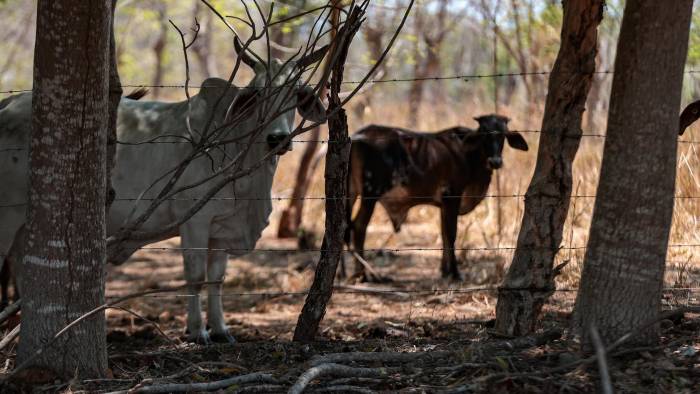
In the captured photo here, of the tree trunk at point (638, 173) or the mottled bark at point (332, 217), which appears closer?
the tree trunk at point (638, 173)

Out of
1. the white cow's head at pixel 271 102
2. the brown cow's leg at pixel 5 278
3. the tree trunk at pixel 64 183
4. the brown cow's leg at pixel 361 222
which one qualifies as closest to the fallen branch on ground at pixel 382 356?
the tree trunk at pixel 64 183

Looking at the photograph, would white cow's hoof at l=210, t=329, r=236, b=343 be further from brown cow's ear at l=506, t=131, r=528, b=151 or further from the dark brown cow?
brown cow's ear at l=506, t=131, r=528, b=151

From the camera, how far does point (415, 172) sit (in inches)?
359

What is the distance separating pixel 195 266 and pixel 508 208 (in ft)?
15.4

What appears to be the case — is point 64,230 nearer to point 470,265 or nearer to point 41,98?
point 41,98

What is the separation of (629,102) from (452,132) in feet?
16.9

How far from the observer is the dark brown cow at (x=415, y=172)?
8992 mm

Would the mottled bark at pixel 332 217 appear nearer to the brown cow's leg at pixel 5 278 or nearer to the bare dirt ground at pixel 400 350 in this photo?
the bare dirt ground at pixel 400 350

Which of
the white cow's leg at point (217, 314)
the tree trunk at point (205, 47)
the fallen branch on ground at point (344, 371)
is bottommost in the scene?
the white cow's leg at point (217, 314)

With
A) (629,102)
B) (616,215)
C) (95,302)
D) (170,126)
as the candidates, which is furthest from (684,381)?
(170,126)

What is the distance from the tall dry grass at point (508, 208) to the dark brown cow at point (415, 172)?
386mm

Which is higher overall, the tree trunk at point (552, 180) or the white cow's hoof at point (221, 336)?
the tree trunk at point (552, 180)

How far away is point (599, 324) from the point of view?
4301 millimetres

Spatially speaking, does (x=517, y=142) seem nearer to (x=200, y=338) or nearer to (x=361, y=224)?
(x=361, y=224)
